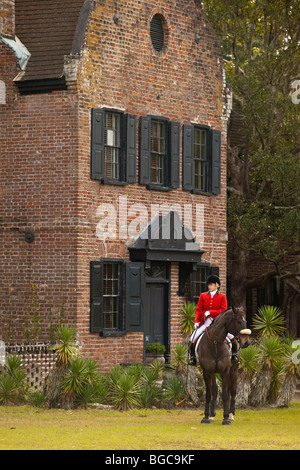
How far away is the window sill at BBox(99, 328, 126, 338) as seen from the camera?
27094 mm

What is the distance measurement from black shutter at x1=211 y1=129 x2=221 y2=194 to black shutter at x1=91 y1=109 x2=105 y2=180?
4.77 meters

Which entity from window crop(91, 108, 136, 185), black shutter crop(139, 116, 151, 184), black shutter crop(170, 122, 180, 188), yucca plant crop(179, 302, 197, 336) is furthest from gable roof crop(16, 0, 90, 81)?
yucca plant crop(179, 302, 197, 336)

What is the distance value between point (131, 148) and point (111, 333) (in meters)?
4.66

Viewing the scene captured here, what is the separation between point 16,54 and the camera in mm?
27609

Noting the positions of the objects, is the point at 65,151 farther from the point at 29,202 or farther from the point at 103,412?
the point at 103,412

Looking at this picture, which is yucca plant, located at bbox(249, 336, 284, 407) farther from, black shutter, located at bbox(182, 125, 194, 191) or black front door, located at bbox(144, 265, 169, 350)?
black shutter, located at bbox(182, 125, 194, 191)

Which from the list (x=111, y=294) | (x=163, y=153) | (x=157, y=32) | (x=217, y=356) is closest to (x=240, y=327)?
(x=217, y=356)

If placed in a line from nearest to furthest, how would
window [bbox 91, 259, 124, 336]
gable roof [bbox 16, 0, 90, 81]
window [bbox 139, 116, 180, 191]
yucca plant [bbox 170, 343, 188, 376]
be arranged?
yucca plant [bbox 170, 343, 188, 376] → window [bbox 91, 259, 124, 336] → gable roof [bbox 16, 0, 90, 81] → window [bbox 139, 116, 180, 191]

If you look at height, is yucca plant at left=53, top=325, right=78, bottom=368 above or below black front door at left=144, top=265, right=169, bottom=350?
below

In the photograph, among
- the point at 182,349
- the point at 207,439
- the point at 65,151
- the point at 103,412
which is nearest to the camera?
the point at 207,439

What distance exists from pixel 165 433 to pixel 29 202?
1041 centimetres

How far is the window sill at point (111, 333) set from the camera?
27.1 m
